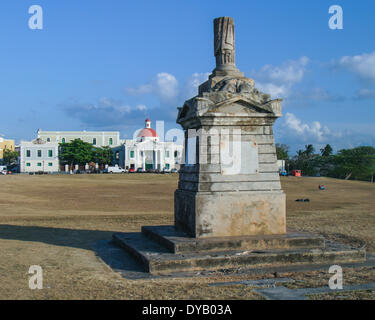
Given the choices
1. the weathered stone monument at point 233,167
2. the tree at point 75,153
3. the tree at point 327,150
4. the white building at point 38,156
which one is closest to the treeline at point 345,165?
the tree at point 327,150

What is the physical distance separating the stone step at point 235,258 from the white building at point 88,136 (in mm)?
82194

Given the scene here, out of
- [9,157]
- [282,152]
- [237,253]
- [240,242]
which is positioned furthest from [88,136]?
[237,253]

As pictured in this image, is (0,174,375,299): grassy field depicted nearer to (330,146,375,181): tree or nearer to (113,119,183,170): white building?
(330,146,375,181): tree

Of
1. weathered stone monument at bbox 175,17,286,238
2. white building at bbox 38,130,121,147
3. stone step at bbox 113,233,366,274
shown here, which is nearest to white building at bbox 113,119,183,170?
white building at bbox 38,130,121,147

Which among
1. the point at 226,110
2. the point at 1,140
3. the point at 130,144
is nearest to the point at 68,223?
the point at 226,110

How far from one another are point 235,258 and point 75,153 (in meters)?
70.9

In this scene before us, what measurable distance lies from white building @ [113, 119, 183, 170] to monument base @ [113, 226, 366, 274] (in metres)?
A: 67.5

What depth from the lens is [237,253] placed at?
7.53 metres

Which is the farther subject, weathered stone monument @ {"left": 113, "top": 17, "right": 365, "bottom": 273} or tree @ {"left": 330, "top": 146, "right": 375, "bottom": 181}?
tree @ {"left": 330, "top": 146, "right": 375, "bottom": 181}

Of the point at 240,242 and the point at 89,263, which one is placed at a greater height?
the point at 240,242

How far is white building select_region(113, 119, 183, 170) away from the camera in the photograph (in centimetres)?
7688

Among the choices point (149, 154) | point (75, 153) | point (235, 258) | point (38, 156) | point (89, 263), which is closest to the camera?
point (235, 258)

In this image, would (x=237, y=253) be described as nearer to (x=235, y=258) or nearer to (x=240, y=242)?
(x=235, y=258)
